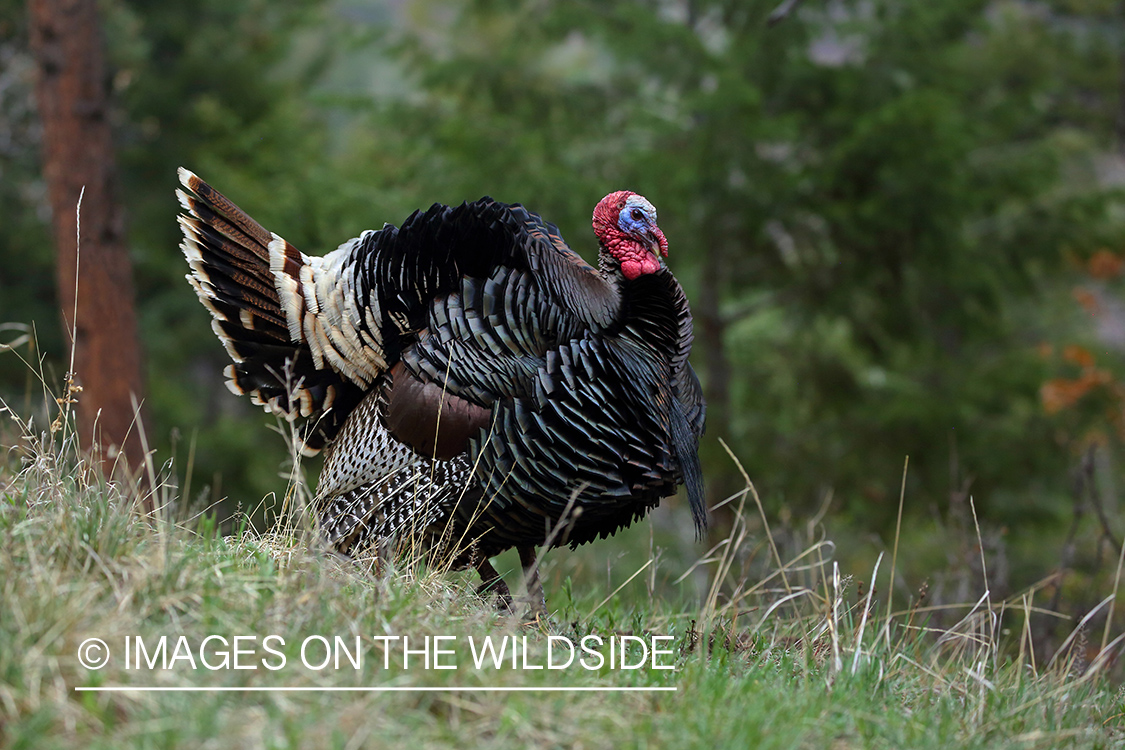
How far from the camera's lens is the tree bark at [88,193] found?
7.04m

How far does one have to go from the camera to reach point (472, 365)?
12.1 ft

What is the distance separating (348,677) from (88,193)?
5929 millimetres

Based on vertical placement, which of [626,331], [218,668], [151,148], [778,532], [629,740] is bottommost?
[778,532]

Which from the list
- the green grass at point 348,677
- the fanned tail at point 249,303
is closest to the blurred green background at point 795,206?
the fanned tail at point 249,303

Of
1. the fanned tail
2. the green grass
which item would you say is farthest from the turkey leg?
the fanned tail

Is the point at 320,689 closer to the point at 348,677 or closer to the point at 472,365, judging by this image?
the point at 348,677

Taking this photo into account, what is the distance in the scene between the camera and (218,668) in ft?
7.58

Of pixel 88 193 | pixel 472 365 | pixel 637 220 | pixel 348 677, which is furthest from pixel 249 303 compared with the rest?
pixel 88 193

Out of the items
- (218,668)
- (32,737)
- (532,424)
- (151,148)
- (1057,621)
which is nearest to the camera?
(32,737)

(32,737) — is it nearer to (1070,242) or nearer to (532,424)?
(532,424)

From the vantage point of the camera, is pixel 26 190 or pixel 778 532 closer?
pixel 778 532

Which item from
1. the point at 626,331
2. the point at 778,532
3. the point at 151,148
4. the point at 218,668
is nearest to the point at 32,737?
the point at 218,668

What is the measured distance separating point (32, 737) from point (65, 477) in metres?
1.42

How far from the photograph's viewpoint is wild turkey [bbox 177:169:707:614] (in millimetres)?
3588
